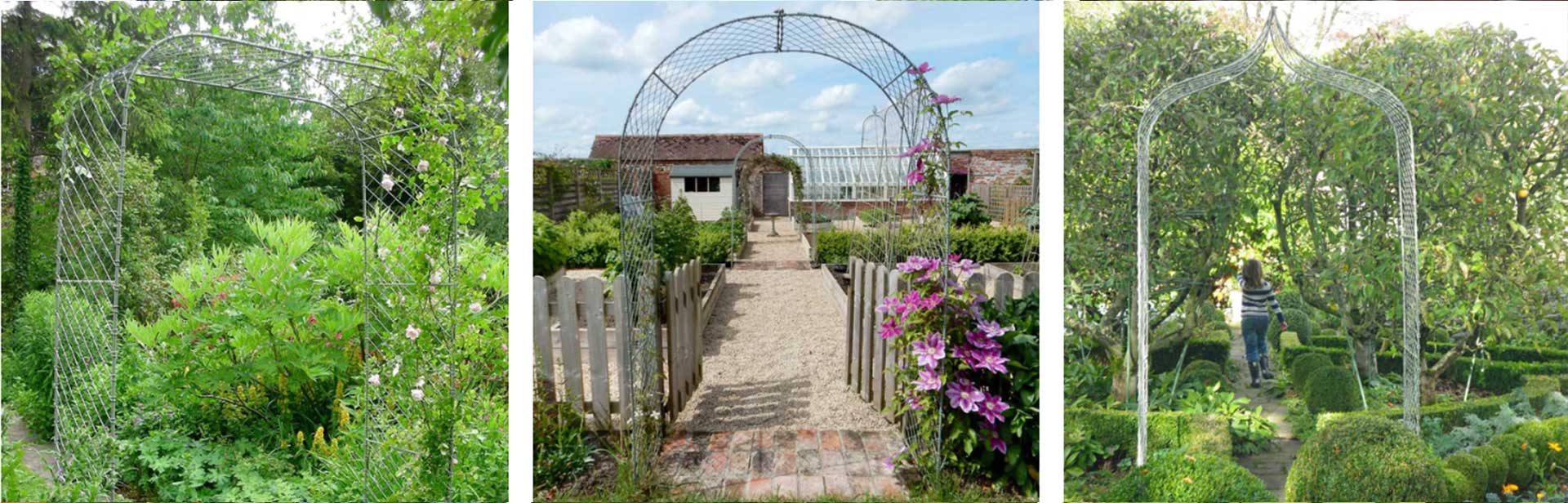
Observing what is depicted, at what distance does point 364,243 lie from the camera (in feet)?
8.13

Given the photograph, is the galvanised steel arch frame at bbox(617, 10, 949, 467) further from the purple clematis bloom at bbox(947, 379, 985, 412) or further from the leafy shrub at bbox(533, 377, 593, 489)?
the purple clematis bloom at bbox(947, 379, 985, 412)

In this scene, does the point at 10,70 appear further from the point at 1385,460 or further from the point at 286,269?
the point at 1385,460

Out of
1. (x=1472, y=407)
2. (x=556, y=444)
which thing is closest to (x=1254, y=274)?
(x=1472, y=407)

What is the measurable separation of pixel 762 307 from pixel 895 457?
350 centimetres

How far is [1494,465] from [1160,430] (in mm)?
1110

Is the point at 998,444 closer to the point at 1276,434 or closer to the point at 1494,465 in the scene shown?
the point at 1276,434

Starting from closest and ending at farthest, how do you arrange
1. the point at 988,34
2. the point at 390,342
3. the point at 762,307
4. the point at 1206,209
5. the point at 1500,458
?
the point at 390,342 → the point at 1500,458 → the point at 1206,209 → the point at 762,307 → the point at 988,34

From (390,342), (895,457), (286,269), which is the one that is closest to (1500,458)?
(895,457)

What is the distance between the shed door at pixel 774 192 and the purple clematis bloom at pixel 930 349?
42.0 feet

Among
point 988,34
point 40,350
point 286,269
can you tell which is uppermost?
point 988,34

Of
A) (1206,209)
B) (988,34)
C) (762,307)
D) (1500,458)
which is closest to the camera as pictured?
(1500,458)

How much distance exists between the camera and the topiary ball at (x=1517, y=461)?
9.29 feet

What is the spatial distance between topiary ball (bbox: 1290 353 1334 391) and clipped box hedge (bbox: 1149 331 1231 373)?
0.23 meters

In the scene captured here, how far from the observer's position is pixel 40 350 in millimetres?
3086
